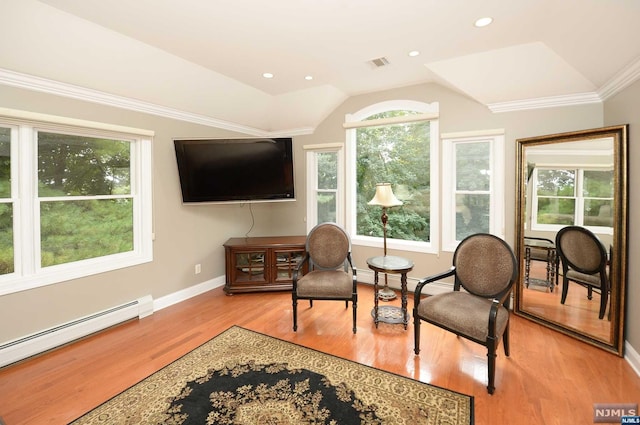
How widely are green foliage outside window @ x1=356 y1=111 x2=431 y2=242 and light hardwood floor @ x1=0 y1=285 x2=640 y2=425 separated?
1.79 m

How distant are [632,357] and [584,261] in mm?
808

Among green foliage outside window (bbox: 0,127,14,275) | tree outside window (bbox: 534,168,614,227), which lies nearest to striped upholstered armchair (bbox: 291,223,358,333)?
tree outside window (bbox: 534,168,614,227)

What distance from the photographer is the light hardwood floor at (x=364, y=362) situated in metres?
1.96

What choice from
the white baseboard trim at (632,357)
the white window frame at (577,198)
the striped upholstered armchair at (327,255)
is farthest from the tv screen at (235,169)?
the white baseboard trim at (632,357)

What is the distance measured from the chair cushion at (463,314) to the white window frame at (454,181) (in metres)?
1.23

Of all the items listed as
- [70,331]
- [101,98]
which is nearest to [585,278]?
[70,331]

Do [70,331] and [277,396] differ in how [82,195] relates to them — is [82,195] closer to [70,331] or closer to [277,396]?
[70,331]

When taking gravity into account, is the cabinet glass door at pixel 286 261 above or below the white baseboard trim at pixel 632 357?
above

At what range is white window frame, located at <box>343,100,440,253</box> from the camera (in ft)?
12.3

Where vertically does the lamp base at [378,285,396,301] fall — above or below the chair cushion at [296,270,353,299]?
below

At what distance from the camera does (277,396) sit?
6.68 feet
